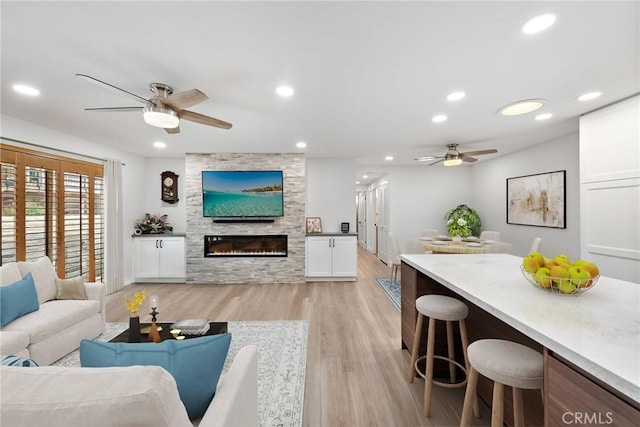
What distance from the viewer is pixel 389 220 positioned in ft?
22.4

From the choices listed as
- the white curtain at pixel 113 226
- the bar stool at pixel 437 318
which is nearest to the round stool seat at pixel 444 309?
the bar stool at pixel 437 318

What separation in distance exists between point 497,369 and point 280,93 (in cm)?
247

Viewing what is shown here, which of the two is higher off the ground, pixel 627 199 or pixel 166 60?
pixel 166 60

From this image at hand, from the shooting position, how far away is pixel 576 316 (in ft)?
3.79

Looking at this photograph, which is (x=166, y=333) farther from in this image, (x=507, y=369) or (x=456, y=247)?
(x=456, y=247)

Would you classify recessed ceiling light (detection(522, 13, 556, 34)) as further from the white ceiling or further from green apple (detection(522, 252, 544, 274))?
green apple (detection(522, 252, 544, 274))

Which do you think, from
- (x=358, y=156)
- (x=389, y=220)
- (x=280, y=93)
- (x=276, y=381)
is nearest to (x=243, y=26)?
(x=280, y=93)

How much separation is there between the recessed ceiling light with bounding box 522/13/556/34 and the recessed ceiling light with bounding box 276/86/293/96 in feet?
5.46

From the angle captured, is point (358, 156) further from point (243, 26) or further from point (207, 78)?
point (243, 26)

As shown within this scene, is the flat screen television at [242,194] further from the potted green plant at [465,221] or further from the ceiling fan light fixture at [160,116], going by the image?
the potted green plant at [465,221]

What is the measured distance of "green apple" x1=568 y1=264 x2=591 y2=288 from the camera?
52.6 inches

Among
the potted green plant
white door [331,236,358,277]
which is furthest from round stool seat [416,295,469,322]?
the potted green plant

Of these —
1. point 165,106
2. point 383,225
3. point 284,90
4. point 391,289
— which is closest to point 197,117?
point 165,106

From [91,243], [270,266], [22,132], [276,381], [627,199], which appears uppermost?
[22,132]
